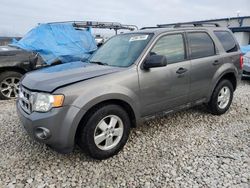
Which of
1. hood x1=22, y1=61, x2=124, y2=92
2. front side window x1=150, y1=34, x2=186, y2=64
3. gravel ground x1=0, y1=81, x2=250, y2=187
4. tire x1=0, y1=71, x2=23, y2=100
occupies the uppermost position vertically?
front side window x1=150, y1=34, x2=186, y2=64

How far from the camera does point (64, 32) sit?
9562 millimetres

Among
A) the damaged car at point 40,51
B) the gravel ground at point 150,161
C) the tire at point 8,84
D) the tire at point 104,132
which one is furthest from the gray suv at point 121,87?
the tire at point 8,84

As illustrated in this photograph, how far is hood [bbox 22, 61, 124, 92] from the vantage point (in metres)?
3.23

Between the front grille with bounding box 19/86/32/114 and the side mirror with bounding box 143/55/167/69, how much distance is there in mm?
1642

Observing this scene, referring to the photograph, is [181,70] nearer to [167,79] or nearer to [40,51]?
[167,79]

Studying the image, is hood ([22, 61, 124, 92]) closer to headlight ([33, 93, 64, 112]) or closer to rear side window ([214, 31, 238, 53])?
headlight ([33, 93, 64, 112])

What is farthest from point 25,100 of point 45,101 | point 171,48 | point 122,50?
point 171,48

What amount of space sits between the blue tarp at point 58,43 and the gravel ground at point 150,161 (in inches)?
153

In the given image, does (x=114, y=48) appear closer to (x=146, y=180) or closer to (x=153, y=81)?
(x=153, y=81)

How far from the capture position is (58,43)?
29.4ft

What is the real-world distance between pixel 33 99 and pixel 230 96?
13.2ft

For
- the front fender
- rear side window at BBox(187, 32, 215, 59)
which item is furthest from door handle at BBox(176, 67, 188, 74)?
the front fender

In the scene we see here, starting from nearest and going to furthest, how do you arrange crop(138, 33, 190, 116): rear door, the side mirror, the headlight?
the headlight
the side mirror
crop(138, 33, 190, 116): rear door

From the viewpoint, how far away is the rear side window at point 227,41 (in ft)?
16.9
